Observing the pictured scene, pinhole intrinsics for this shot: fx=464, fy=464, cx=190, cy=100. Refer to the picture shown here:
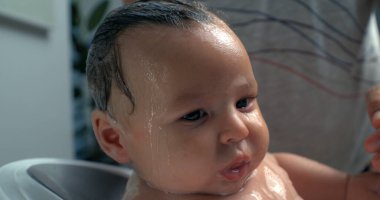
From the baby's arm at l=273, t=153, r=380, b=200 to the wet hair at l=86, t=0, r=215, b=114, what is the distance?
Answer: 277mm

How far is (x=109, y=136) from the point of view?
58 centimetres

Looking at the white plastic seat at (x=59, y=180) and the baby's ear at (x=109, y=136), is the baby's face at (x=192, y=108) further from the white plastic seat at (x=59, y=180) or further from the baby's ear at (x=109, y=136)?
the white plastic seat at (x=59, y=180)

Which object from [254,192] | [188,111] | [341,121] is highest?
[188,111]

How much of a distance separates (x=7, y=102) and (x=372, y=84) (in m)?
0.78

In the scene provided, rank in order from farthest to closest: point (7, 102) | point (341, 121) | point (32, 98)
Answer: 1. point (32, 98)
2. point (7, 102)
3. point (341, 121)

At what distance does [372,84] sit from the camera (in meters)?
0.89

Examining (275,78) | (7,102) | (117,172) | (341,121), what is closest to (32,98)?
(7,102)

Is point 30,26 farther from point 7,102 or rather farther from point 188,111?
point 188,111

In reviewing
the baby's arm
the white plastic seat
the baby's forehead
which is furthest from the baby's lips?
the white plastic seat

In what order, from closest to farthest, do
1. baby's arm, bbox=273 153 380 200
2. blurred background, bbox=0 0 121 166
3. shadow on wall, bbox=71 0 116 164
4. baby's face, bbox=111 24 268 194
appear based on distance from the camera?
baby's face, bbox=111 24 268 194 → baby's arm, bbox=273 153 380 200 → blurred background, bbox=0 0 121 166 → shadow on wall, bbox=71 0 116 164

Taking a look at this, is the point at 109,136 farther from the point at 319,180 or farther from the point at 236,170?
the point at 319,180

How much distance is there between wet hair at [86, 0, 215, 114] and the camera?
51 centimetres

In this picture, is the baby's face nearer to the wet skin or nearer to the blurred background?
the wet skin

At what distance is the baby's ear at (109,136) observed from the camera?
0.56 m
